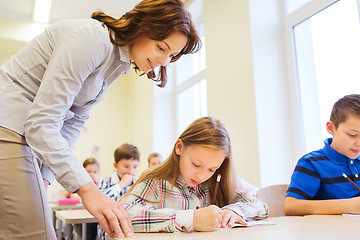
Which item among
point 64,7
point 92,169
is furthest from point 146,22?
point 64,7

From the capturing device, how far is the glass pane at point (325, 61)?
2152 mm

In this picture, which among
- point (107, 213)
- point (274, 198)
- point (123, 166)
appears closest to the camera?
point (107, 213)

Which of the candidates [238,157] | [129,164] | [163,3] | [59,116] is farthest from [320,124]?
[59,116]

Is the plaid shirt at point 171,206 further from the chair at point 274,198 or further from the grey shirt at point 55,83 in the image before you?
the chair at point 274,198

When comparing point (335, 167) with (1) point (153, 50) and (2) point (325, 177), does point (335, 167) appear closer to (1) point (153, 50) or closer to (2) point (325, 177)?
(2) point (325, 177)

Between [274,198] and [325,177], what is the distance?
11.3 inches

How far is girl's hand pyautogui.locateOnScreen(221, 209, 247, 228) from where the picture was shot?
927mm

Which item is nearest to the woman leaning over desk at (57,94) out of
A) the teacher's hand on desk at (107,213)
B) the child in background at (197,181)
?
the teacher's hand on desk at (107,213)

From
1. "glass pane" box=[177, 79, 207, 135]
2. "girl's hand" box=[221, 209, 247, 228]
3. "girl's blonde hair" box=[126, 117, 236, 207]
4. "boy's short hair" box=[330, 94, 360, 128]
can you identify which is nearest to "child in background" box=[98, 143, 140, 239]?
"glass pane" box=[177, 79, 207, 135]

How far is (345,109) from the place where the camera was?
4.67ft

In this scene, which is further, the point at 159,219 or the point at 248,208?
the point at 248,208

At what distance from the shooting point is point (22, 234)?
79cm

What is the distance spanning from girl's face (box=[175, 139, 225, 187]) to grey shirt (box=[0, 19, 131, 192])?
41 centimetres

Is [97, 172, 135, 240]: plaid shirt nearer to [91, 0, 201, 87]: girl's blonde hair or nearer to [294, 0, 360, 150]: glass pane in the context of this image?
[294, 0, 360, 150]: glass pane
